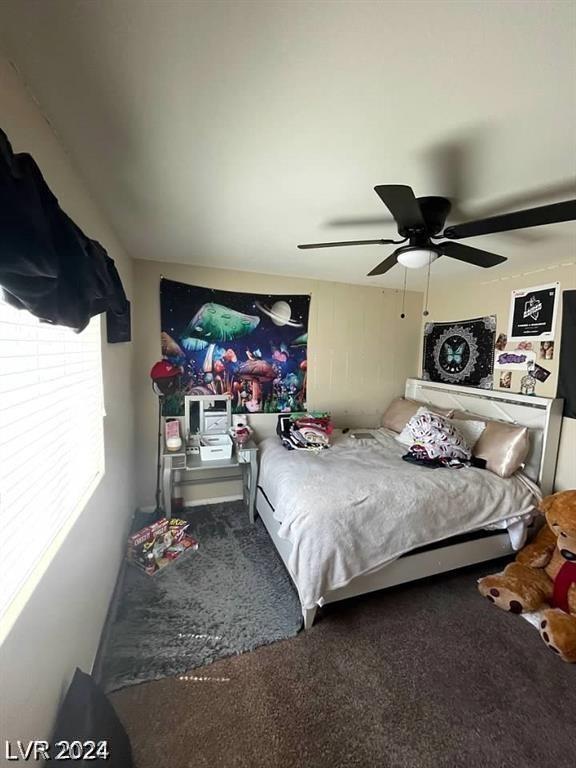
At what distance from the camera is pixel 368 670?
144cm

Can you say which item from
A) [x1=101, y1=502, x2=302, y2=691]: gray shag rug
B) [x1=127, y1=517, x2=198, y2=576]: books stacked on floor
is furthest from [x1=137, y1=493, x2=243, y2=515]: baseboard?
[x1=101, y1=502, x2=302, y2=691]: gray shag rug

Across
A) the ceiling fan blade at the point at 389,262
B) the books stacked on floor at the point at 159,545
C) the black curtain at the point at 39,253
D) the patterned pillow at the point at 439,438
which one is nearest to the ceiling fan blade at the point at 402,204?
the ceiling fan blade at the point at 389,262

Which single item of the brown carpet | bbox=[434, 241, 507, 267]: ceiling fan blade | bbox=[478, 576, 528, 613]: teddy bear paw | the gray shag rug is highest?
bbox=[434, 241, 507, 267]: ceiling fan blade

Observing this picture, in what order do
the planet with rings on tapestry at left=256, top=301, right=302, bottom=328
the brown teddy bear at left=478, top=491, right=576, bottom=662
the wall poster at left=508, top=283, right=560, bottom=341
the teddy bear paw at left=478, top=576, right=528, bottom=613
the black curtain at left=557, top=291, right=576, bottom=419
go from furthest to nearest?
the planet with rings on tapestry at left=256, top=301, right=302, bottom=328 → the wall poster at left=508, top=283, right=560, bottom=341 → the black curtain at left=557, top=291, right=576, bottom=419 → the teddy bear paw at left=478, top=576, right=528, bottom=613 → the brown teddy bear at left=478, top=491, right=576, bottom=662

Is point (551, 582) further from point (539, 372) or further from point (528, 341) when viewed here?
point (528, 341)

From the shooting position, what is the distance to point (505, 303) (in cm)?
262

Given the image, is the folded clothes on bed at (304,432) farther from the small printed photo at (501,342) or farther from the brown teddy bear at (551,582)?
the small printed photo at (501,342)

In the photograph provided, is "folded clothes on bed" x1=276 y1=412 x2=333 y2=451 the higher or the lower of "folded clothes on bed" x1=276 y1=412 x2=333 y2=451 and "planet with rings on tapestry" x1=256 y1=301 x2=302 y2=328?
the lower

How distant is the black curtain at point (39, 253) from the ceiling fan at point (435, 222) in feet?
3.15

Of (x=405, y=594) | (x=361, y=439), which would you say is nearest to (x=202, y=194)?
(x=361, y=439)

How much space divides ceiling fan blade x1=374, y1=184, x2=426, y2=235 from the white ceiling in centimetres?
16

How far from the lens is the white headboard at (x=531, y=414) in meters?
2.23

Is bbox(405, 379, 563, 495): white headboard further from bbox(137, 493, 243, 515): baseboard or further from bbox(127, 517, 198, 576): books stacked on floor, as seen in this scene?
bbox(127, 517, 198, 576): books stacked on floor

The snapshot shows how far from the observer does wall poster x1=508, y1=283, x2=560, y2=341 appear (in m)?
2.30
